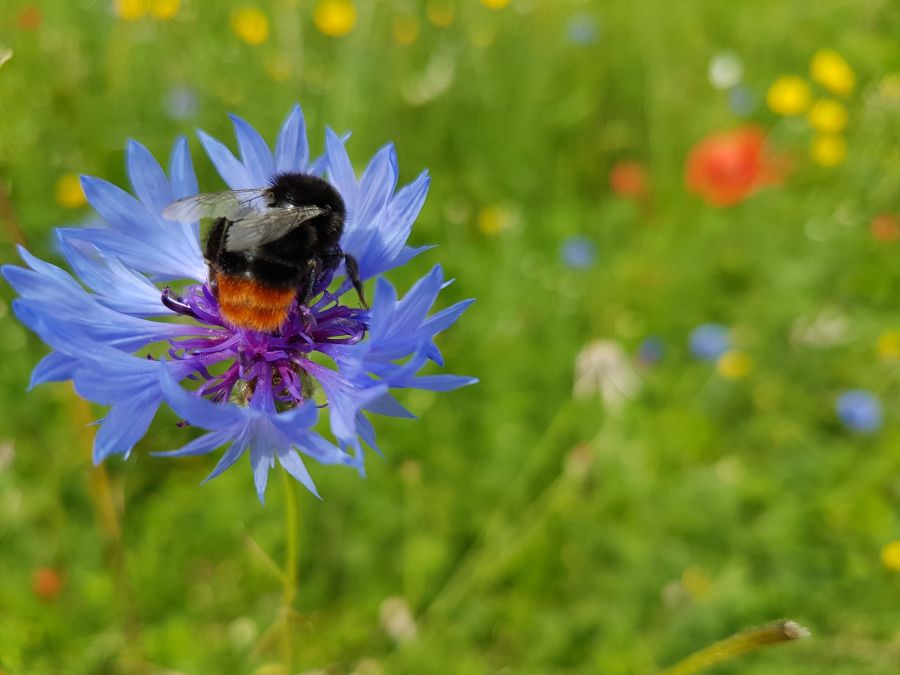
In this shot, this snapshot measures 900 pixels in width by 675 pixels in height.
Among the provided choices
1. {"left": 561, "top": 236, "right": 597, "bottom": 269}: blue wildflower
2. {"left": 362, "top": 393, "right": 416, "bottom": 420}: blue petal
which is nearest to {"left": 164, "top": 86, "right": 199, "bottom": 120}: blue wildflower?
{"left": 561, "top": 236, "right": 597, "bottom": 269}: blue wildflower

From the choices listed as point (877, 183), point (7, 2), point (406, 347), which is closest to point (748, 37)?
point (877, 183)

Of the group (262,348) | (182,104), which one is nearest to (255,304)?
(262,348)

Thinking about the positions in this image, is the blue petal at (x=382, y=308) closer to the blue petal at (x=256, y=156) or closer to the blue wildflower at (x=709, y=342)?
the blue petal at (x=256, y=156)

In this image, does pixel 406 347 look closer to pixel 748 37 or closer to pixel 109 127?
pixel 109 127

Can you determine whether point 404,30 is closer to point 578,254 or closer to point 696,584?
point 578,254

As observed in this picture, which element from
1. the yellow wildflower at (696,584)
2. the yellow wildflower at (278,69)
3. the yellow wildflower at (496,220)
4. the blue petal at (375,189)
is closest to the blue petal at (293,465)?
the blue petal at (375,189)

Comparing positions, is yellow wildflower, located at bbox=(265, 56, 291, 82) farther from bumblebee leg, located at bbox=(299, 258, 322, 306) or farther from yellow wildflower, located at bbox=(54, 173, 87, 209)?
bumblebee leg, located at bbox=(299, 258, 322, 306)
